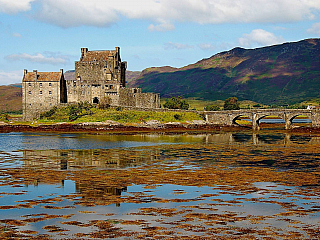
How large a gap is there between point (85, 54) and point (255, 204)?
318ft

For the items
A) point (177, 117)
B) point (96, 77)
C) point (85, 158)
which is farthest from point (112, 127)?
point (85, 158)

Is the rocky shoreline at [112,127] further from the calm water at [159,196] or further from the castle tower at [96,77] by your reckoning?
the calm water at [159,196]

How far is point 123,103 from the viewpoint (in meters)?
107

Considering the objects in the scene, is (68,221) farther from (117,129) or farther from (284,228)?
(117,129)

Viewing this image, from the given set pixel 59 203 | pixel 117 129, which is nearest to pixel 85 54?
pixel 117 129

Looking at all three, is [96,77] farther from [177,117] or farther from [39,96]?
[177,117]

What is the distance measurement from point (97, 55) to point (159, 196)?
3632 inches

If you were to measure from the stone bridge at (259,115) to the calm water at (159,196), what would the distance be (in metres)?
58.0

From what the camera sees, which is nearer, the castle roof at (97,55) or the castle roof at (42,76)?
the castle roof at (42,76)

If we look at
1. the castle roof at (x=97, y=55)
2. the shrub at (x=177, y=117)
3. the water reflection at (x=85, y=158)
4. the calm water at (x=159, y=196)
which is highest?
the castle roof at (x=97, y=55)

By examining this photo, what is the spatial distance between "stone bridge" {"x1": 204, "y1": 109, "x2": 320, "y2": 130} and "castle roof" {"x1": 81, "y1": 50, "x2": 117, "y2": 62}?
1183 inches

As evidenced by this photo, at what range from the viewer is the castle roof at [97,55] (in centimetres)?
11188

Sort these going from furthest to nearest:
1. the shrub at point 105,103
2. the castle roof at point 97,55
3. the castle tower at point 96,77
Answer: the castle roof at point 97,55 < the castle tower at point 96,77 < the shrub at point 105,103

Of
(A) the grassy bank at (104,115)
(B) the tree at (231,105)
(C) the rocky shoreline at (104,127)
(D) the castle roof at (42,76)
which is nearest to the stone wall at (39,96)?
(D) the castle roof at (42,76)
